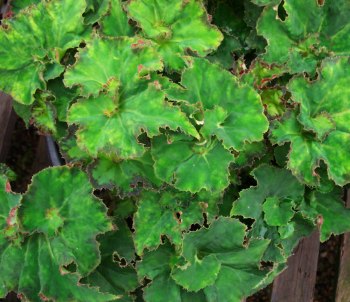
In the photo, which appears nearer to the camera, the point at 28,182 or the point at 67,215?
the point at 67,215

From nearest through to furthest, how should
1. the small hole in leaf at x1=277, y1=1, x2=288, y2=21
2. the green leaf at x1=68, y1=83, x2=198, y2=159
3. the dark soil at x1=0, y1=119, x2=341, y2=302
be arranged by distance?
the green leaf at x1=68, y1=83, x2=198, y2=159 < the small hole in leaf at x1=277, y1=1, x2=288, y2=21 < the dark soil at x1=0, y1=119, x2=341, y2=302

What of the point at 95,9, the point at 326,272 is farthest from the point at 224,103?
the point at 326,272

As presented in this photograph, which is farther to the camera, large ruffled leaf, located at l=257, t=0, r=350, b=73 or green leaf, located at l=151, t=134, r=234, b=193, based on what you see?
large ruffled leaf, located at l=257, t=0, r=350, b=73

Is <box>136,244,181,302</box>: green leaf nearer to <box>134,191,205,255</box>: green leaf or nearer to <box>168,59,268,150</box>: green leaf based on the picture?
<box>134,191,205,255</box>: green leaf

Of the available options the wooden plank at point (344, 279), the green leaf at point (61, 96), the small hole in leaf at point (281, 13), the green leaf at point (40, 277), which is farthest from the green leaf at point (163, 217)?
the wooden plank at point (344, 279)

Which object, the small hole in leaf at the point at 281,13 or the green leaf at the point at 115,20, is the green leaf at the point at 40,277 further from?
the small hole in leaf at the point at 281,13

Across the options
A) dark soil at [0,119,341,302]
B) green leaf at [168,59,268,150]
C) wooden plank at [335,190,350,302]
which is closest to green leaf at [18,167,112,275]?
green leaf at [168,59,268,150]

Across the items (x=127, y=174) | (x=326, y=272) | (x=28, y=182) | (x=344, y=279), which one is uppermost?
(x=127, y=174)

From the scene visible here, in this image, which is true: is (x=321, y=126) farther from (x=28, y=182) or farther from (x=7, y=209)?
(x=28, y=182)
